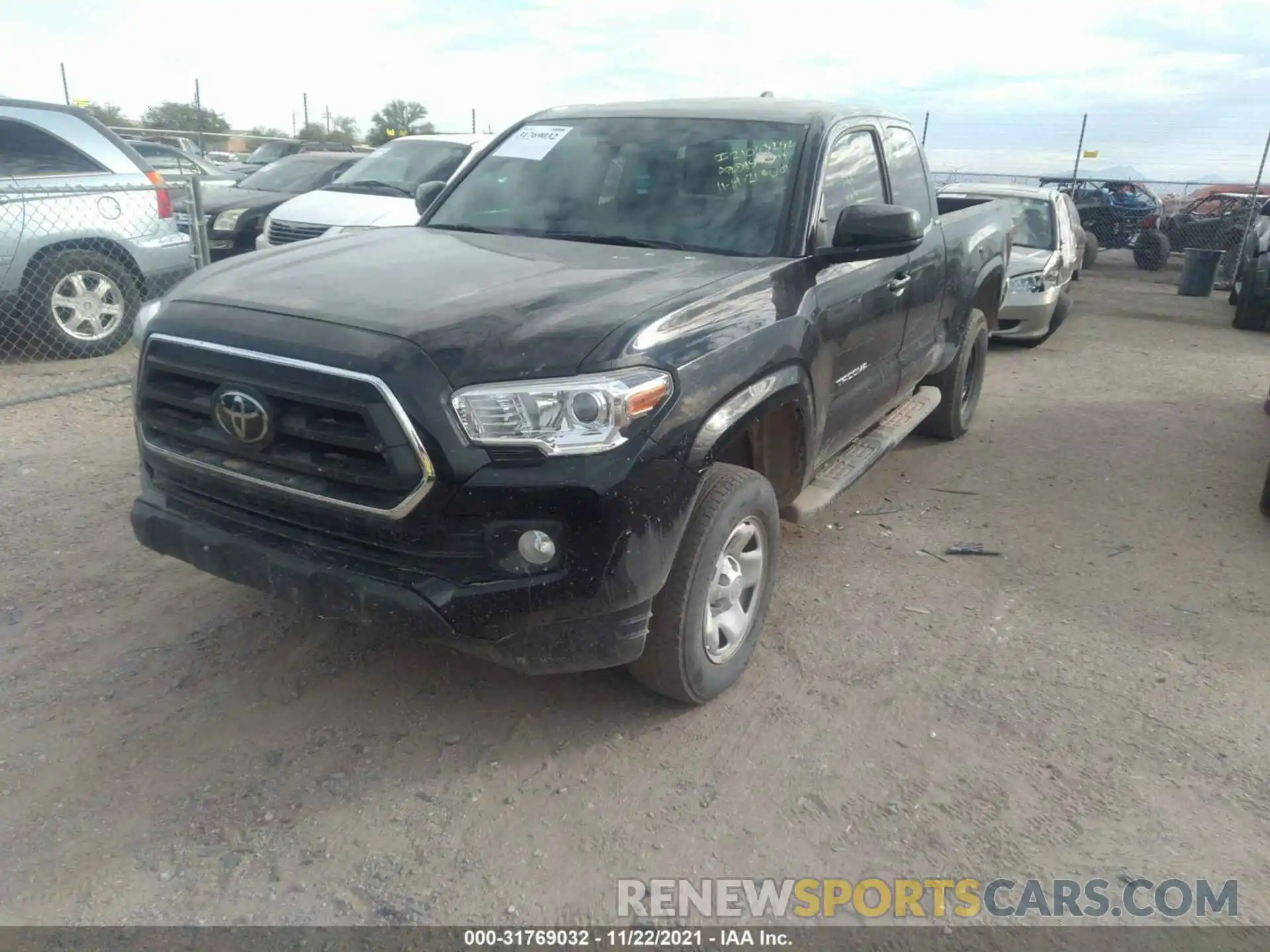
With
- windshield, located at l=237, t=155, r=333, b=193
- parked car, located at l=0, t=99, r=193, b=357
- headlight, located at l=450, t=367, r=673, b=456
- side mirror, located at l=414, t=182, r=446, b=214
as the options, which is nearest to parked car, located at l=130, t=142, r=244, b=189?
windshield, located at l=237, t=155, r=333, b=193

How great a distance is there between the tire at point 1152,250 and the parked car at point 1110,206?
2.55 feet

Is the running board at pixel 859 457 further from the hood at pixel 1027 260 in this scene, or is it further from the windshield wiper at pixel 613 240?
the hood at pixel 1027 260

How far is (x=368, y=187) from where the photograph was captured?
949 cm

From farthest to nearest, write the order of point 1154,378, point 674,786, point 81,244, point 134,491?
1. point 1154,378
2. point 81,244
3. point 134,491
4. point 674,786

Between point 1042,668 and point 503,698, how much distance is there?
6.58 ft

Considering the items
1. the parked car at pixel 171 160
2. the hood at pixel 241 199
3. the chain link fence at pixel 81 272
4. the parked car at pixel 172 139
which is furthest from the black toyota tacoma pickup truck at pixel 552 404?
the parked car at pixel 172 139

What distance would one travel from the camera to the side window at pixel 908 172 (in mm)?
4762

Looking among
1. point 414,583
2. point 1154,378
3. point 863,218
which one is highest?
point 863,218

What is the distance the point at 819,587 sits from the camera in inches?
168

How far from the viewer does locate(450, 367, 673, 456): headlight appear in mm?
2539

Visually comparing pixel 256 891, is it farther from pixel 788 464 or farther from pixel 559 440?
pixel 788 464

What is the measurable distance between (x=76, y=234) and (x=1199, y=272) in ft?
49.1

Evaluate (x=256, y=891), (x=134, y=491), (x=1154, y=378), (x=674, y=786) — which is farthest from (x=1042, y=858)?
(x=1154, y=378)

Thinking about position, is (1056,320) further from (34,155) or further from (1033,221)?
(34,155)
